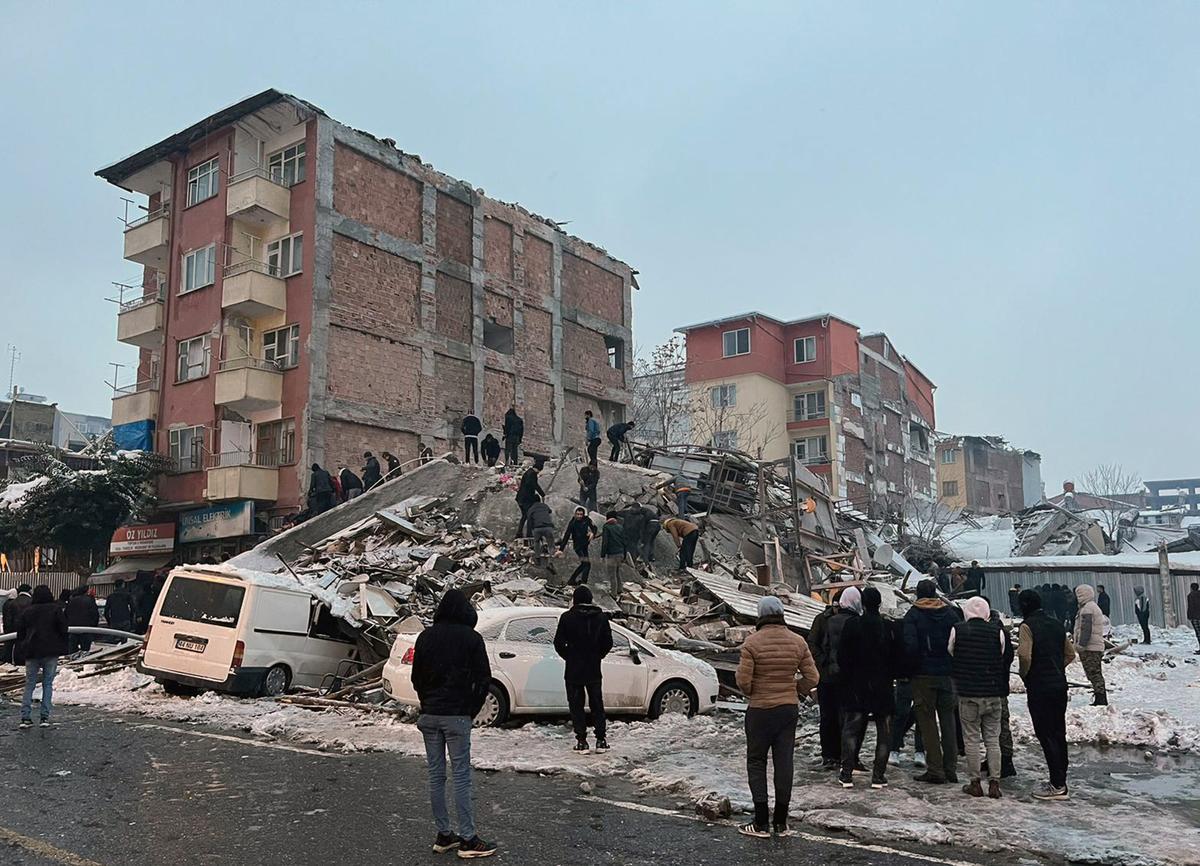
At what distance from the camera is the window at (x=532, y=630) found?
1238 cm

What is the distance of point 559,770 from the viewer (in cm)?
929

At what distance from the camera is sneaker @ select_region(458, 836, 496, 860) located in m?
6.14

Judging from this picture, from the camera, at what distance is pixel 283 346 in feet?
107

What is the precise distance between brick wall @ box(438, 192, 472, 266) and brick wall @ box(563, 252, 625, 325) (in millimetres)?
5736

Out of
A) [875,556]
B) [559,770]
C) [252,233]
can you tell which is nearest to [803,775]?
[559,770]

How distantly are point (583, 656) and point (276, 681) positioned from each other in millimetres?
6061

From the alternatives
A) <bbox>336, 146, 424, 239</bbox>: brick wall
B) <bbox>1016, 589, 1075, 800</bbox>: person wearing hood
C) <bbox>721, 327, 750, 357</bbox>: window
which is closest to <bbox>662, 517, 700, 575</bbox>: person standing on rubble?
<bbox>1016, 589, 1075, 800</bbox>: person wearing hood

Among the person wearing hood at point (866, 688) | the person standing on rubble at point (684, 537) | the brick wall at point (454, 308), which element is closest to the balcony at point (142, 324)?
the brick wall at point (454, 308)

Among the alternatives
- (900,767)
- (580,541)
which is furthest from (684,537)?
(900,767)

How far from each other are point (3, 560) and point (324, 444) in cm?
1368

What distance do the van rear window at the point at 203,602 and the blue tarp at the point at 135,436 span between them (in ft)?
73.6

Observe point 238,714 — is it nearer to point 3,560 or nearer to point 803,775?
point 803,775

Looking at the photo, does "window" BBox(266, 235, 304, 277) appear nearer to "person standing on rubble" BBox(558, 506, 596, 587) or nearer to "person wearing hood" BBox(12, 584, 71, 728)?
"person standing on rubble" BBox(558, 506, 596, 587)

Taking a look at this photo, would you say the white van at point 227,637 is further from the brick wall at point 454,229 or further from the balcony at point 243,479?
the brick wall at point 454,229
